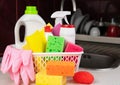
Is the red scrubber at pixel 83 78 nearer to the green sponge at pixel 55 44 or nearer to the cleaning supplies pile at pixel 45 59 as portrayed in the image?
the cleaning supplies pile at pixel 45 59

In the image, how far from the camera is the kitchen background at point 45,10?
119 centimetres

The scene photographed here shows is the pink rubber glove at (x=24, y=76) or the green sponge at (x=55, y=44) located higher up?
the green sponge at (x=55, y=44)

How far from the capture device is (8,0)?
120cm

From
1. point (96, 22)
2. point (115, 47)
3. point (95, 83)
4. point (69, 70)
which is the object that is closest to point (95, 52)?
point (115, 47)

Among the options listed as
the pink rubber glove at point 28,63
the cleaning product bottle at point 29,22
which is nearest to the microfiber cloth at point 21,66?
the pink rubber glove at point 28,63

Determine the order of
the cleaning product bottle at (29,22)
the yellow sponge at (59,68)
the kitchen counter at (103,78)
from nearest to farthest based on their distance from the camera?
the yellow sponge at (59,68) → the kitchen counter at (103,78) → the cleaning product bottle at (29,22)

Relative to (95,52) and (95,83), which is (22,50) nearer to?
(95,83)

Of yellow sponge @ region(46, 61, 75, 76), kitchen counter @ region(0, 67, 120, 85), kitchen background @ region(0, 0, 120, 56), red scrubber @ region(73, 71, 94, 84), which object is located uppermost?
kitchen background @ region(0, 0, 120, 56)

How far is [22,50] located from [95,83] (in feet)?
0.99

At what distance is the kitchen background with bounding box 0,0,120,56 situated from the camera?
3.91 ft

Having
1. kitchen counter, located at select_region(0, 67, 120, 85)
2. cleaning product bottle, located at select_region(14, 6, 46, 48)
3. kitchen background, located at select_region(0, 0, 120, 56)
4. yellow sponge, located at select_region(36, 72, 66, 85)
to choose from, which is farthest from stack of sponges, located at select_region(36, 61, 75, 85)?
kitchen background, located at select_region(0, 0, 120, 56)

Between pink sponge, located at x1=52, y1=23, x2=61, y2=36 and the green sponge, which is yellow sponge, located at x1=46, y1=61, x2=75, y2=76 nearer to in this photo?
the green sponge

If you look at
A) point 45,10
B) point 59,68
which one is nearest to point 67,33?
point 59,68

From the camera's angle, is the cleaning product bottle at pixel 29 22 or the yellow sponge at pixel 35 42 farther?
the cleaning product bottle at pixel 29 22
